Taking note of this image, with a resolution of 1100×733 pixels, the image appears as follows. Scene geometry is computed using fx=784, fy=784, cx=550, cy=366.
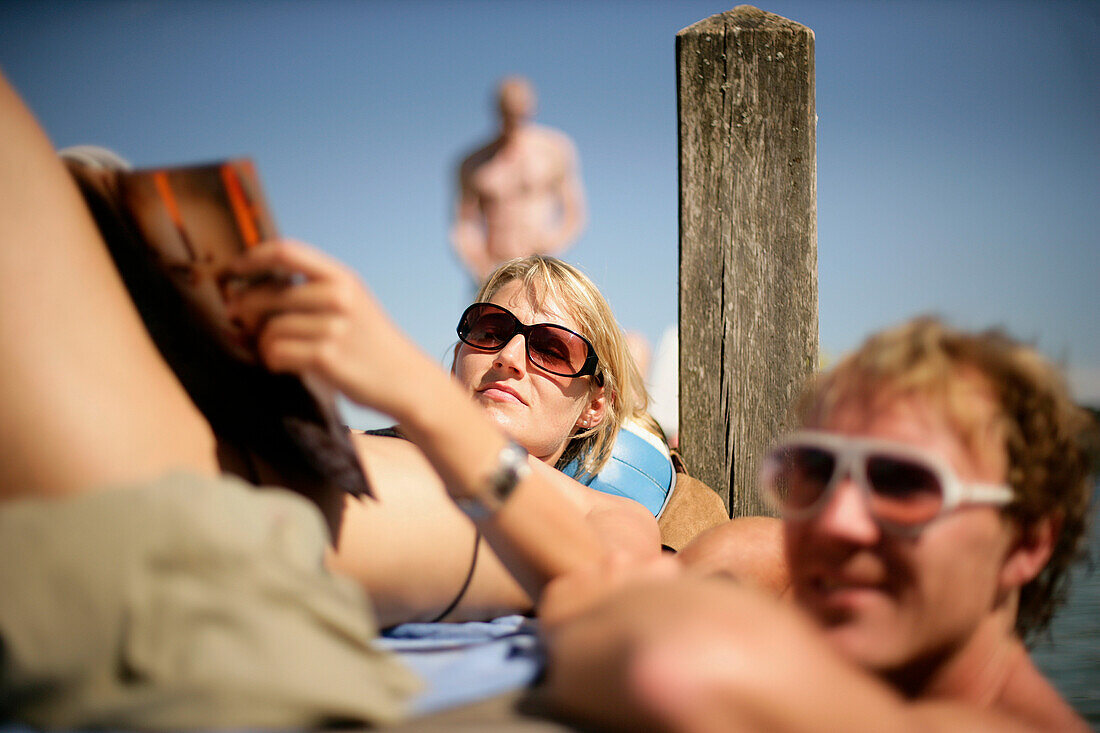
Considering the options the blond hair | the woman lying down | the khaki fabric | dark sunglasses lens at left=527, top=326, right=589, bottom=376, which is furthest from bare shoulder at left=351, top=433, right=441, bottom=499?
the blond hair

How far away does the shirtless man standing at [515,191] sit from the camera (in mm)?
8945

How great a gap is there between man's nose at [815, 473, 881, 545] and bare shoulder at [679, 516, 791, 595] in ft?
2.35

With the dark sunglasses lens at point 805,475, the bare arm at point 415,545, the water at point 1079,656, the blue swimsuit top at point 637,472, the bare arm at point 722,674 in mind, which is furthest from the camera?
the blue swimsuit top at point 637,472

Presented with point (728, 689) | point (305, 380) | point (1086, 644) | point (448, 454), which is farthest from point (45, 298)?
point (1086, 644)

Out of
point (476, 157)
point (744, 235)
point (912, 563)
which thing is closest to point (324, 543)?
point (912, 563)

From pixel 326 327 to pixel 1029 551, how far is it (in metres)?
1.08

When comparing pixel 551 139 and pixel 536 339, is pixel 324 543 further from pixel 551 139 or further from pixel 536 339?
pixel 551 139

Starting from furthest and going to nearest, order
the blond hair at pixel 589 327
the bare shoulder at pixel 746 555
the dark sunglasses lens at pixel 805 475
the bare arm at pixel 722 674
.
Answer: the blond hair at pixel 589 327 → the bare shoulder at pixel 746 555 → the dark sunglasses lens at pixel 805 475 → the bare arm at pixel 722 674

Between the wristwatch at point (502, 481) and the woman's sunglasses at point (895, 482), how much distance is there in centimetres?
44

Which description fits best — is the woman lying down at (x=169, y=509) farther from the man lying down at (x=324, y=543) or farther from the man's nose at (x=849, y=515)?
the man's nose at (x=849, y=515)

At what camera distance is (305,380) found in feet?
4.18

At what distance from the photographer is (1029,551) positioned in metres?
1.16

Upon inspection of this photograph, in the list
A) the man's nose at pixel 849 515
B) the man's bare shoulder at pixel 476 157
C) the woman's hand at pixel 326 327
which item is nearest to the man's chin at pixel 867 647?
the man's nose at pixel 849 515

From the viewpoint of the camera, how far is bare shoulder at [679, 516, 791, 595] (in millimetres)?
1853
